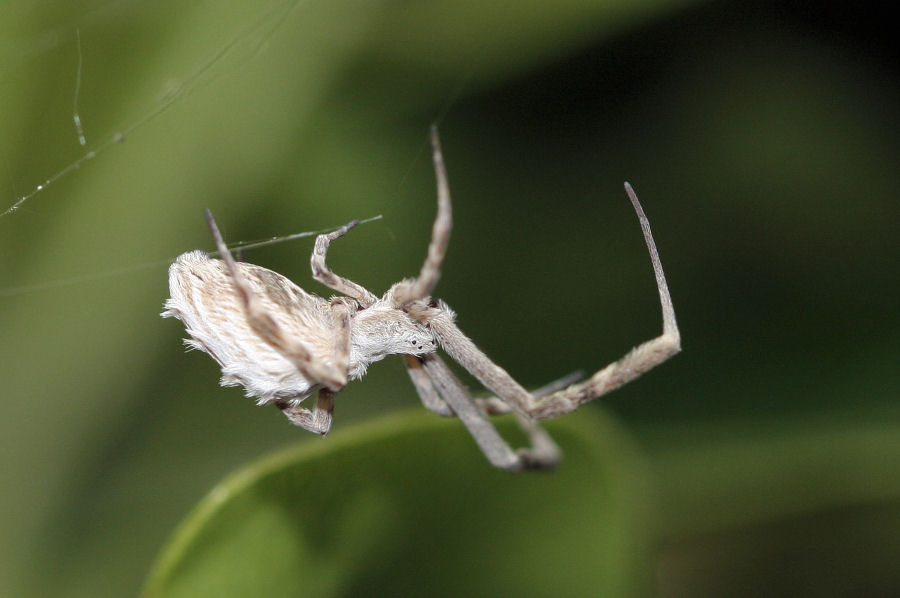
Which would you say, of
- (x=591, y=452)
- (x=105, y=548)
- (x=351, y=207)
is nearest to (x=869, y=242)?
(x=591, y=452)

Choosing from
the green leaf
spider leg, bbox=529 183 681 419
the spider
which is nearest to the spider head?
the spider

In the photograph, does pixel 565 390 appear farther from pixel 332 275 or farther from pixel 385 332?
pixel 332 275

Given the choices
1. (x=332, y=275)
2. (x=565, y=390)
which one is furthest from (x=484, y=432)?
(x=332, y=275)

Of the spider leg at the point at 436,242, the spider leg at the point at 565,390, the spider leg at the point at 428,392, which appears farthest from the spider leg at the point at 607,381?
the spider leg at the point at 436,242

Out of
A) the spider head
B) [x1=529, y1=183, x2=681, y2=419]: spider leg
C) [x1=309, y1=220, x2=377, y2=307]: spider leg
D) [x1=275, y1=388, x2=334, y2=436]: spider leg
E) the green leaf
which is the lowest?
the green leaf

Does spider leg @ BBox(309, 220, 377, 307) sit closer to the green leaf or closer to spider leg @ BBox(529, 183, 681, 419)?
the green leaf

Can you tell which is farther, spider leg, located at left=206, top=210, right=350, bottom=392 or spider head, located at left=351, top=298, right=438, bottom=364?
spider head, located at left=351, top=298, right=438, bottom=364

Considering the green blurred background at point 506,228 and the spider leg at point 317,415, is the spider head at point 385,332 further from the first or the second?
the green blurred background at point 506,228
